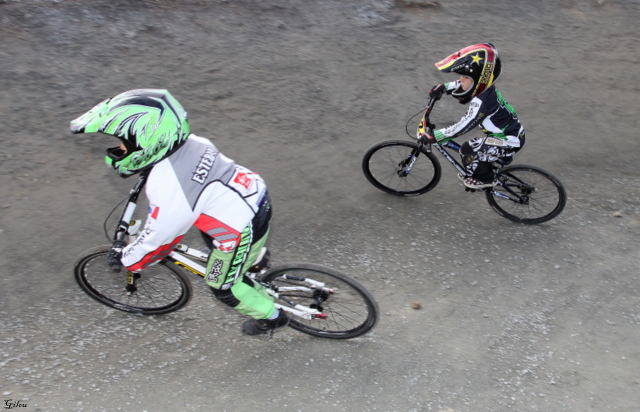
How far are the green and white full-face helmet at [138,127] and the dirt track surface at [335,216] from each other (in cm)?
189

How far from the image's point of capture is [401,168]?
21.5ft

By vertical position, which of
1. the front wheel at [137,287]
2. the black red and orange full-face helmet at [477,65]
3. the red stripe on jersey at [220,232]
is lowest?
the front wheel at [137,287]

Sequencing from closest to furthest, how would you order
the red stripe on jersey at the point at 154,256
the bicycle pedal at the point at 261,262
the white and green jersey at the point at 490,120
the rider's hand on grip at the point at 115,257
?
the red stripe on jersey at the point at 154,256
the rider's hand on grip at the point at 115,257
the bicycle pedal at the point at 261,262
the white and green jersey at the point at 490,120

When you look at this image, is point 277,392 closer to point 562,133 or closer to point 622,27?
point 562,133

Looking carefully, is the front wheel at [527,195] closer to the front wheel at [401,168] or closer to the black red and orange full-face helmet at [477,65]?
Answer: the front wheel at [401,168]

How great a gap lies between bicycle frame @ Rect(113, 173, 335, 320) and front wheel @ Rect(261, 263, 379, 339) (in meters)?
0.01

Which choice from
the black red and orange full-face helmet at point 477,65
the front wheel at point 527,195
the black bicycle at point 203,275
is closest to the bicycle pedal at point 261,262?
the black bicycle at point 203,275

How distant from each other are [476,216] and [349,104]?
109 inches

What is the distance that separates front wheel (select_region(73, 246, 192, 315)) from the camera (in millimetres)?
4500

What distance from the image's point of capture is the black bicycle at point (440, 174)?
6.17 m

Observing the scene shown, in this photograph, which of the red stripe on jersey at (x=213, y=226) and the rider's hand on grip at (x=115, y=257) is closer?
the red stripe on jersey at (x=213, y=226)

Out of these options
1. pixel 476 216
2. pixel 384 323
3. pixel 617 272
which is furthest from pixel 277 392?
pixel 617 272

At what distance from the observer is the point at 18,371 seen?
4.24 m

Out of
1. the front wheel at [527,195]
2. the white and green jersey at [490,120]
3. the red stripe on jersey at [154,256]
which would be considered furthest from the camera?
the front wheel at [527,195]
